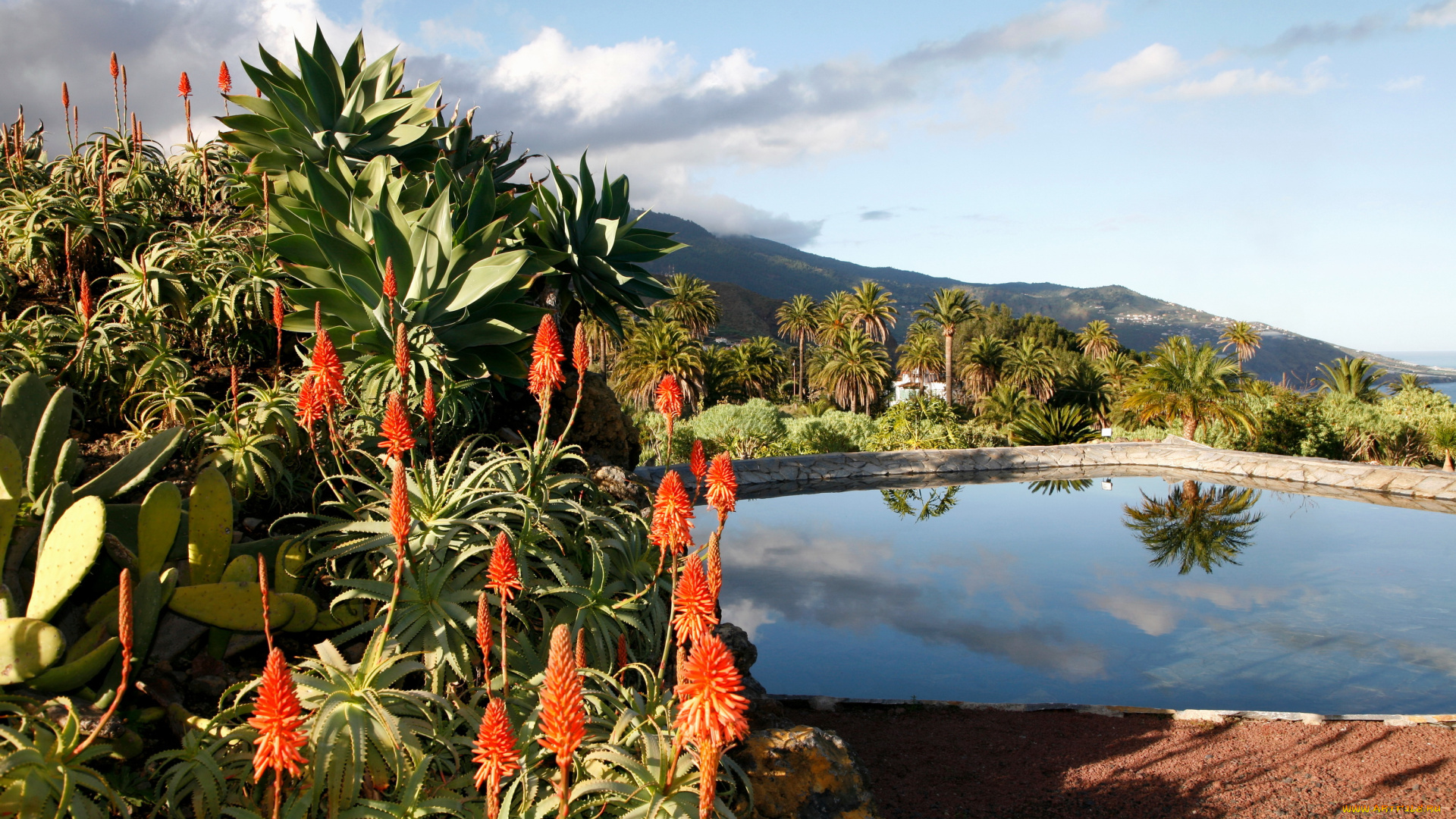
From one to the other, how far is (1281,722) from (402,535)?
5400mm

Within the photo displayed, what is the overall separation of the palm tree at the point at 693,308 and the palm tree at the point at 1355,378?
33.5 metres

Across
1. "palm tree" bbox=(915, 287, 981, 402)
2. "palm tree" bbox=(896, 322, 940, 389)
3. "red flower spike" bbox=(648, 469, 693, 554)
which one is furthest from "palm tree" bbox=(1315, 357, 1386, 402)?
"red flower spike" bbox=(648, 469, 693, 554)

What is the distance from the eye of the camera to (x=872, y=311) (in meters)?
53.9

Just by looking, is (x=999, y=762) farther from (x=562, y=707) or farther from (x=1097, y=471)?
(x=1097, y=471)

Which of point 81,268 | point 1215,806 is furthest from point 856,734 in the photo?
point 81,268

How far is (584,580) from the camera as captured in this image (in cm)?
343

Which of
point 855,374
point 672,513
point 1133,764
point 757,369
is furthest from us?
point 757,369

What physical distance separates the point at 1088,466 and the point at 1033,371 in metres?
22.4

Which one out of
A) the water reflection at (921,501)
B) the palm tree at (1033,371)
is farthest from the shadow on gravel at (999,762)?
the palm tree at (1033,371)

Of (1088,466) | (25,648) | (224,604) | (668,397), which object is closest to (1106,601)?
(668,397)

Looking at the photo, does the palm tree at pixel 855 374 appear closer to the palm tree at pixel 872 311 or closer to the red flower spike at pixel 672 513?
the palm tree at pixel 872 311

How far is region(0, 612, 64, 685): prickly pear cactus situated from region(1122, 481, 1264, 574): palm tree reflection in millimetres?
10321

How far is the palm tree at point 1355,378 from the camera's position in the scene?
23453 mm

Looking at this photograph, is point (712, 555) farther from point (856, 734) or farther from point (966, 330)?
point (966, 330)
